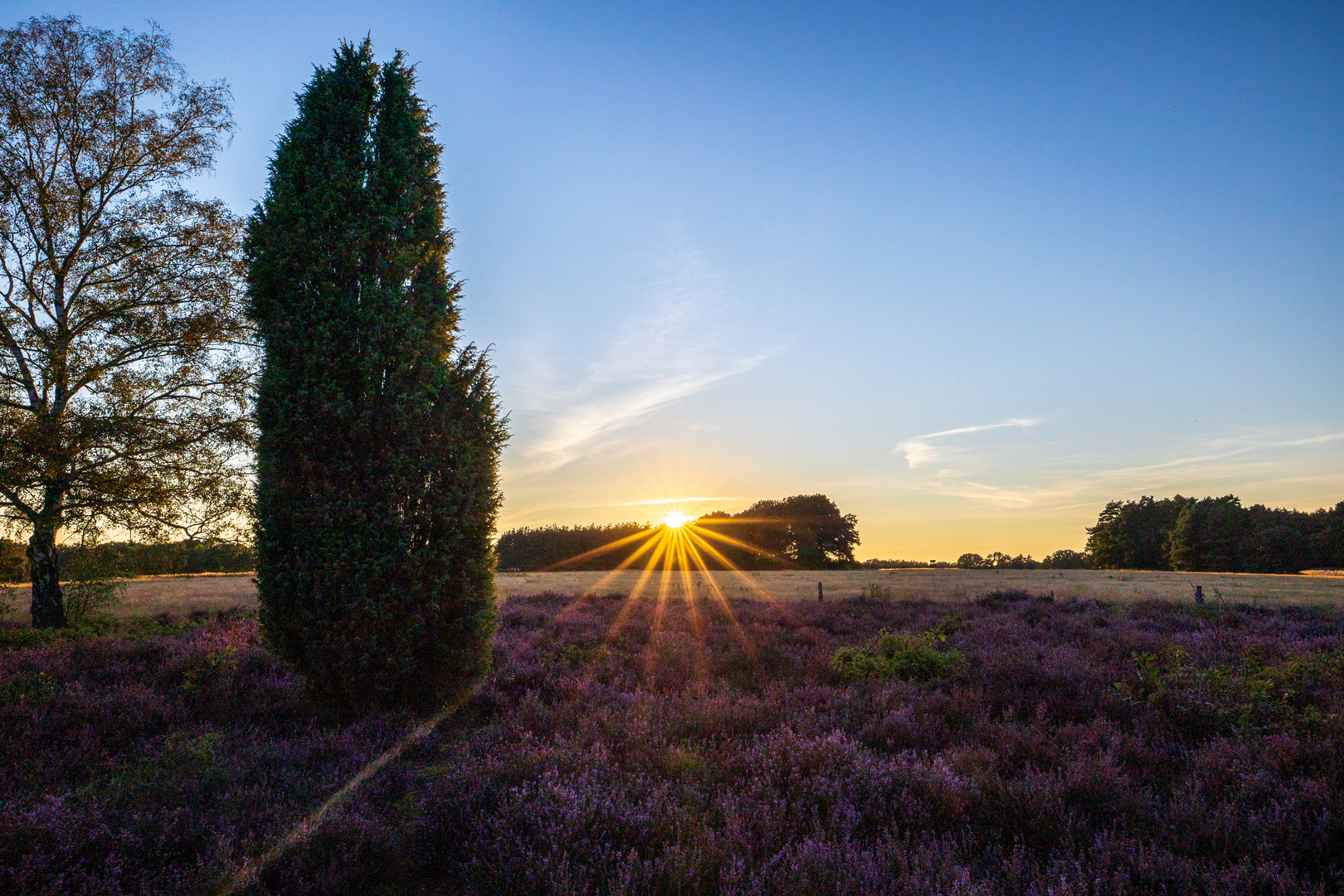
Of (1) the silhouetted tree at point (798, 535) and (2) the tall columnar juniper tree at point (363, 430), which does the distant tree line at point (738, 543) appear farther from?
(2) the tall columnar juniper tree at point (363, 430)

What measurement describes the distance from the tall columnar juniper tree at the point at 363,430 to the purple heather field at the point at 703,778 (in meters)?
0.98

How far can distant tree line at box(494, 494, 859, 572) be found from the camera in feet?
237

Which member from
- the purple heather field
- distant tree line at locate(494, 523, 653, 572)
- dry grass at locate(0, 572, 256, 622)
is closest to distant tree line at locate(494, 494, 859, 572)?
distant tree line at locate(494, 523, 653, 572)

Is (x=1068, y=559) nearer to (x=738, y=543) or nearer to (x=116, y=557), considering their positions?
(x=738, y=543)

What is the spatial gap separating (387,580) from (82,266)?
12.4 meters

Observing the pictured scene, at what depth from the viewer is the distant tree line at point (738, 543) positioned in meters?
72.3

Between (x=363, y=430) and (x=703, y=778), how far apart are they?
18.9ft

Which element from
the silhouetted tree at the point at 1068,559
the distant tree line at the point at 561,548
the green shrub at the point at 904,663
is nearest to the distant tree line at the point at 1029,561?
the silhouetted tree at the point at 1068,559

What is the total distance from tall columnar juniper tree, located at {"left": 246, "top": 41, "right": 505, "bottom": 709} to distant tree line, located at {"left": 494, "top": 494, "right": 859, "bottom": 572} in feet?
202

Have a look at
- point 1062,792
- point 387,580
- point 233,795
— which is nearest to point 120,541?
point 387,580

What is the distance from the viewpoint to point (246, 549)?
1244 centimetres

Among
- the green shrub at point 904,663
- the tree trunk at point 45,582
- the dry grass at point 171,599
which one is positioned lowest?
the dry grass at point 171,599

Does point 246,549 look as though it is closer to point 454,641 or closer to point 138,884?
point 454,641

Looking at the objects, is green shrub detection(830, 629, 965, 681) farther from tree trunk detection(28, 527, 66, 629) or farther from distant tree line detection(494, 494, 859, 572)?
distant tree line detection(494, 494, 859, 572)
